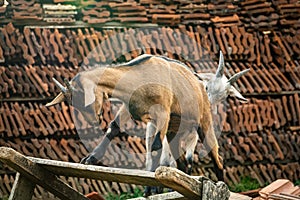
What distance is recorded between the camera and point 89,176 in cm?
389

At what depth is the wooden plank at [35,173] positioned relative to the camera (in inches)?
152

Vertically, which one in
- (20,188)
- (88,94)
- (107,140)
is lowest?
(20,188)

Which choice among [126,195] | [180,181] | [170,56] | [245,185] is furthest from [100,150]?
[245,185]

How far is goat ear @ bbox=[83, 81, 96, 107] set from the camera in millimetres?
3873

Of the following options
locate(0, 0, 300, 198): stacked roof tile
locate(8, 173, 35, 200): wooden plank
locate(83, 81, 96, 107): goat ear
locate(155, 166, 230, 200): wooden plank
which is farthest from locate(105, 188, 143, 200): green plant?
locate(155, 166, 230, 200): wooden plank

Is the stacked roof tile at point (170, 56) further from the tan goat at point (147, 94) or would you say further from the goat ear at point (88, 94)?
the goat ear at point (88, 94)

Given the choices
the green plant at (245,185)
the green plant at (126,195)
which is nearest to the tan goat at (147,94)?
the green plant at (126,195)

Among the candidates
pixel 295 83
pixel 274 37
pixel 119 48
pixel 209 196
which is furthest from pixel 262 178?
pixel 209 196

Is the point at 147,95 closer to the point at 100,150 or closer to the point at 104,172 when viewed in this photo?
the point at 100,150

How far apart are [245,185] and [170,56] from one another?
186 cm

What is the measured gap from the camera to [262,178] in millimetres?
8234

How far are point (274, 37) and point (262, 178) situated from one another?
1812mm

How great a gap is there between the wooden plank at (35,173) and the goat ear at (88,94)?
1.73 feet

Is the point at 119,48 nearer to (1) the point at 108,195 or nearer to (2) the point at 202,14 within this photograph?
(2) the point at 202,14
